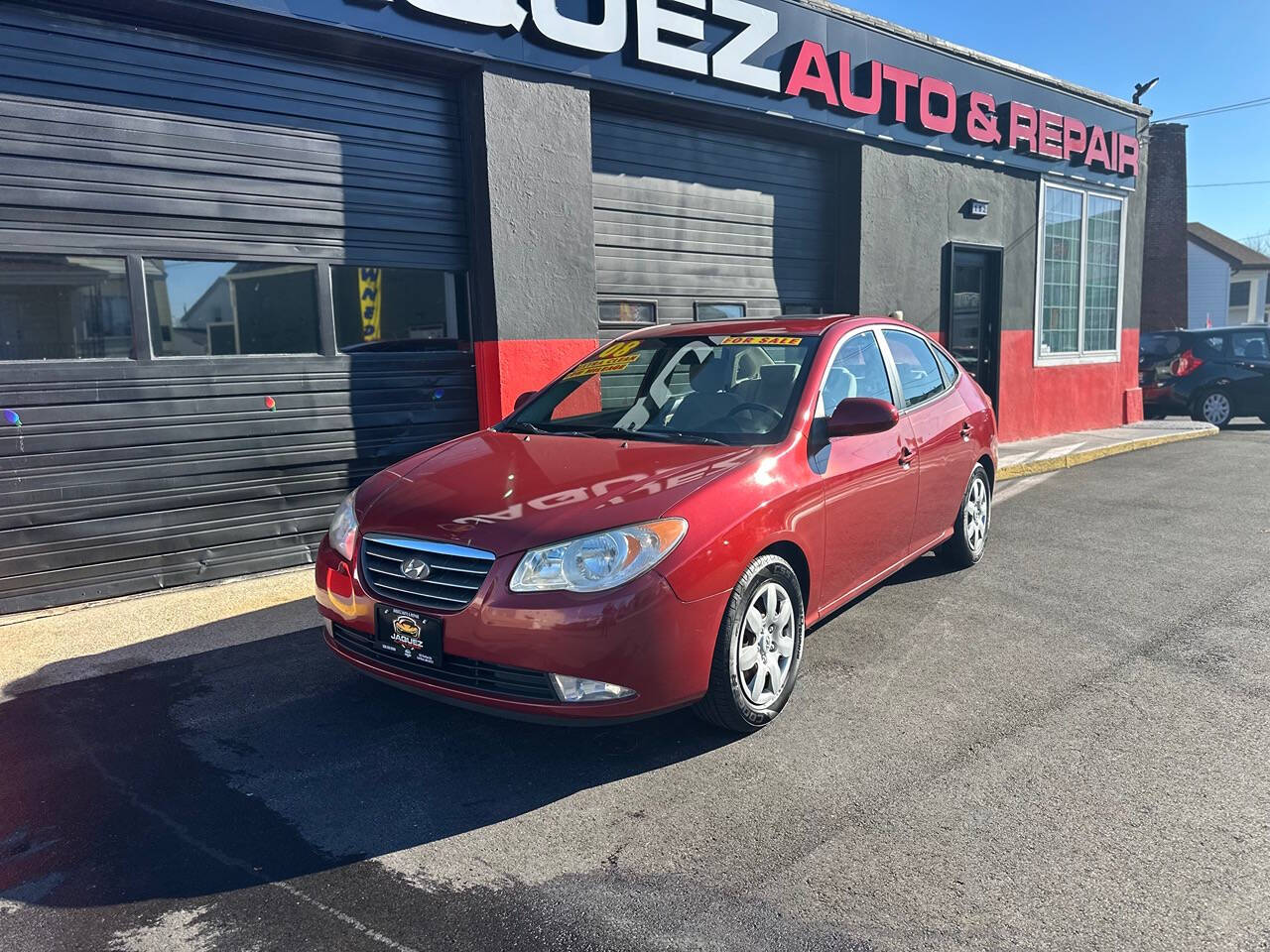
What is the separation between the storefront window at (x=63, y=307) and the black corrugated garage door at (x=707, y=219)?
393 cm

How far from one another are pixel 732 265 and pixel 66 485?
631 cm

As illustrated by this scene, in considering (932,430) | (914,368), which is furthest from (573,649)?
(914,368)

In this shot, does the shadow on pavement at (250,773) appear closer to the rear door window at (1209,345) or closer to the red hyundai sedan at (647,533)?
the red hyundai sedan at (647,533)

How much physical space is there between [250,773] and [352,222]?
14.7 ft

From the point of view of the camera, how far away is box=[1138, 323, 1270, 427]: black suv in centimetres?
1450

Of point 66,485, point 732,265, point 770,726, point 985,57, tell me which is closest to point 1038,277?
point 985,57

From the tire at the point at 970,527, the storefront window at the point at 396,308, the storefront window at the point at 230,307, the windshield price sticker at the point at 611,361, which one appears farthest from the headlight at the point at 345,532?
the tire at the point at 970,527

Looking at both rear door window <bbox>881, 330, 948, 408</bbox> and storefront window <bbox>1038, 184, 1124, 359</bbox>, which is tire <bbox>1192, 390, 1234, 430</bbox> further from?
rear door window <bbox>881, 330, 948, 408</bbox>

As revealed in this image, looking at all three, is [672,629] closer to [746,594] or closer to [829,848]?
[746,594]

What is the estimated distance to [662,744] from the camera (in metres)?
3.50

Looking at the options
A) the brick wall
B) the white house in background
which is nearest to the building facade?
the brick wall

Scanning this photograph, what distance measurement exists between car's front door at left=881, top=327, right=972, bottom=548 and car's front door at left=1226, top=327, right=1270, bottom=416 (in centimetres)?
1169

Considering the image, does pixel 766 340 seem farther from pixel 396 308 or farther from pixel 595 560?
pixel 396 308

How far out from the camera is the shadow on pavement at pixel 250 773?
2.80m
